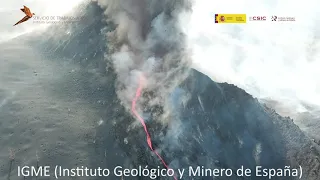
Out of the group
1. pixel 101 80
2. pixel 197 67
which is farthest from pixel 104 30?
pixel 197 67

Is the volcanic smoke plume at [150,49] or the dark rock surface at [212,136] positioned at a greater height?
the volcanic smoke plume at [150,49]

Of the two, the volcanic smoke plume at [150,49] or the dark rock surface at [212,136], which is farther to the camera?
the volcanic smoke plume at [150,49]

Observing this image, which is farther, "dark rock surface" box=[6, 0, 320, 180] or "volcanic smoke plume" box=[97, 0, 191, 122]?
"volcanic smoke plume" box=[97, 0, 191, 122]

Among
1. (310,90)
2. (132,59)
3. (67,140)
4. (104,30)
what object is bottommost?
(67,140)

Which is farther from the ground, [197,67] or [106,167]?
[197,67]

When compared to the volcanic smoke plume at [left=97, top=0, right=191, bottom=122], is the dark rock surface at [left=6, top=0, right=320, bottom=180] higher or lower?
lower

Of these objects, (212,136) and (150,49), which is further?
(150,49)

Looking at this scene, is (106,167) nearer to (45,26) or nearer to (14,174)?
(14,174)

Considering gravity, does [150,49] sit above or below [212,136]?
above
